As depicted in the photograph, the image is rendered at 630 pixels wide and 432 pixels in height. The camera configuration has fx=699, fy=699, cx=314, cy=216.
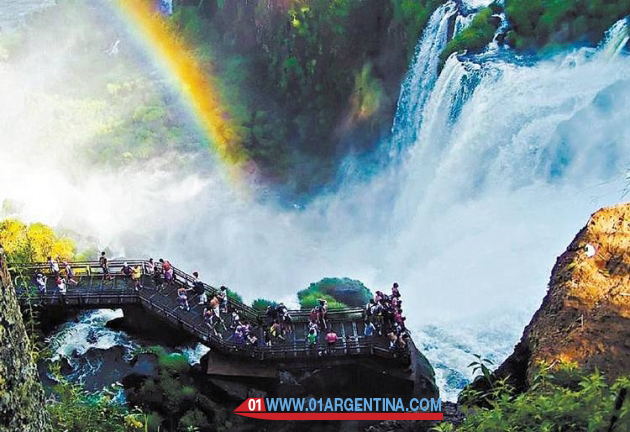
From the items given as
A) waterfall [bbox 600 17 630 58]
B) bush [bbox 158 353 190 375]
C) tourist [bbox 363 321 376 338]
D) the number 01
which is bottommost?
the number 01

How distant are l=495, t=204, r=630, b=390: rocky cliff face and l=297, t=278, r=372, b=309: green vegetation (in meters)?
11.3

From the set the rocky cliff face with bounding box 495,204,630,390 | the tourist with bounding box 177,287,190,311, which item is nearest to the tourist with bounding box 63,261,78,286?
the tourist with bounding box 177,287,190,311

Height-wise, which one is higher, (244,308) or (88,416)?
(244,308)

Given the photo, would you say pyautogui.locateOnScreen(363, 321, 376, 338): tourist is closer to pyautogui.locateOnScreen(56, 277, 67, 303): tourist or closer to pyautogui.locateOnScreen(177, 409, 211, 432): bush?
pyautogui.locateOnScreen(177, 409, 211, 432): bush

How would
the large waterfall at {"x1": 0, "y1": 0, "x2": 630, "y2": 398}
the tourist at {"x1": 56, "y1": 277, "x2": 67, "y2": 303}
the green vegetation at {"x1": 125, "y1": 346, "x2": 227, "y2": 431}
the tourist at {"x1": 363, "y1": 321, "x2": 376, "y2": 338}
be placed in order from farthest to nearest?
the large waterfall at {"x1": 0, "y1": 0, "x2": 630, "y2": 398}, the tourist at {"x1": 56, "y1": 277, "x2": 67, "y2": 303}, the tourist at {"x1": 363, "y1": 321, "x2": 376, "y2": 338}, the green vegetation at {"x1": 125, "y1": 346, "x2": 227, "y2": 431}

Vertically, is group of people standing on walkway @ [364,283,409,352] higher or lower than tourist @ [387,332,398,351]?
higher

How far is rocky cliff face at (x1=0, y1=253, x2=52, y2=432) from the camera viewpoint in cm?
486

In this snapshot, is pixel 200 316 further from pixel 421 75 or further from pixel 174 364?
pixel 421 75

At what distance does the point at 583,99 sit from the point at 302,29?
16890 mm

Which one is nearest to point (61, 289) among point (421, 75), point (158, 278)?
point (158, 278)

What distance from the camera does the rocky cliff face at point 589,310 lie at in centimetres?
808

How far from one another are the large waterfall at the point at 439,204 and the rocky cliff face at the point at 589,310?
940 centimetres

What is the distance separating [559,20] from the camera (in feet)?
78.5

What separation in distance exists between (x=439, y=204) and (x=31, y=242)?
1415 cm
